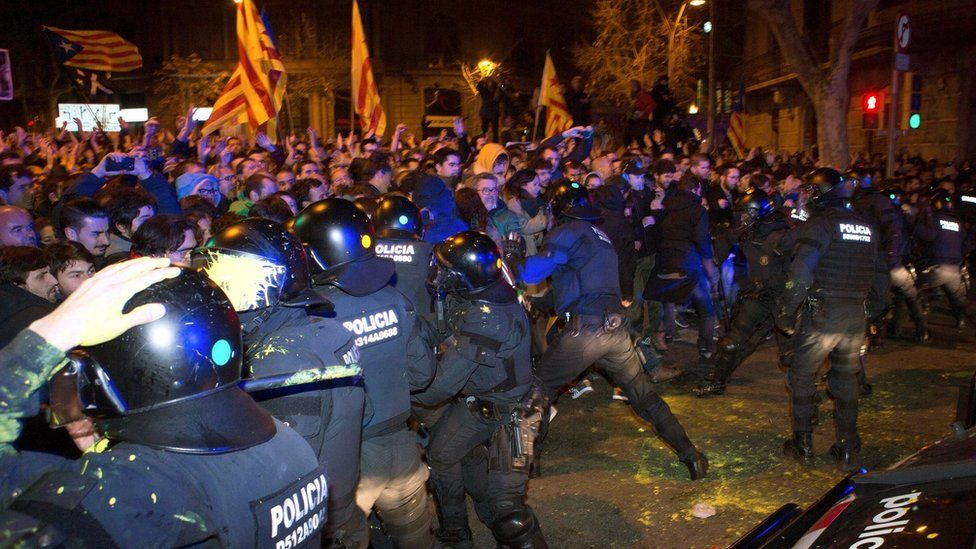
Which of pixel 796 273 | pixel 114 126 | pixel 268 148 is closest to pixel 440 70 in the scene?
pixel 114 126

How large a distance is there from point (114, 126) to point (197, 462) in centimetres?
3795

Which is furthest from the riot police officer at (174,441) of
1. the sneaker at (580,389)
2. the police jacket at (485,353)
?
the sneaker at (580,389)

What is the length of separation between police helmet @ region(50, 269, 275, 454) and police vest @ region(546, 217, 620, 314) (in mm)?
3959

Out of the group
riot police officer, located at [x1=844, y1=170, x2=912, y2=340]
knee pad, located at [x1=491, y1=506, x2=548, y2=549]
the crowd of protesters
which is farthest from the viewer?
riot police officer, located at [x1=844, y1=170, x2=912, y2=340]

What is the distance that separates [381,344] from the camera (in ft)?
11.4

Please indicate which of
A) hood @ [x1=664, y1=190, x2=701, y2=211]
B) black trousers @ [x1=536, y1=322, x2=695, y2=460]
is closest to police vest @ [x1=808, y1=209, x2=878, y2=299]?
black trousers @ [x1=536, y1=322, x2=695, y2=460]

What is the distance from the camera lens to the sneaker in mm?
7489

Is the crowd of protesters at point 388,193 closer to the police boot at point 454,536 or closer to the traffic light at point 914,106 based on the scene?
the traffic light at point 914,106

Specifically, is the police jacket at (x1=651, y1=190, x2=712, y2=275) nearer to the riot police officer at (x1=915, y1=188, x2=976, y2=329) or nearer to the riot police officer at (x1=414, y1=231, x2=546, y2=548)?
the riot police officer at (x1=915, y1=188, x2=976, y2=329)

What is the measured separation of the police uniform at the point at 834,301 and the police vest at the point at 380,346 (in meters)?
3.35

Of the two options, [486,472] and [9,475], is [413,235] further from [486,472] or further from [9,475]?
[9,475]

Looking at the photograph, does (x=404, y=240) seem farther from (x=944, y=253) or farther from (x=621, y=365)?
(x=944, y=253)

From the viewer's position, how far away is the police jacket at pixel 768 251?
279 inches

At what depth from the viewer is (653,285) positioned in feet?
29.3
